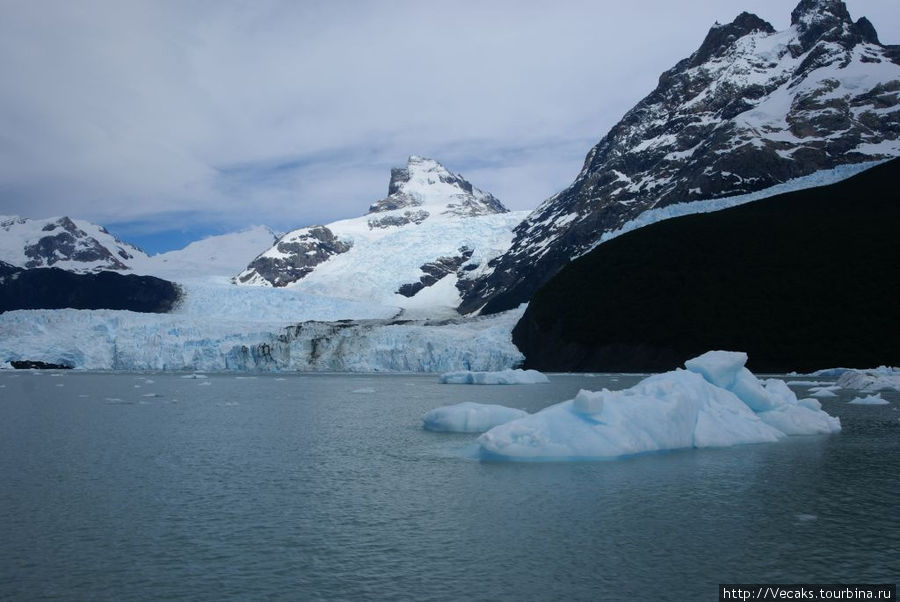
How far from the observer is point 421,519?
11391mm

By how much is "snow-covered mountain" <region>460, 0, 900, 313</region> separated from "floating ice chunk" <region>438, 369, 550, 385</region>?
63269mm

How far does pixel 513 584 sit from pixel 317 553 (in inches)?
110

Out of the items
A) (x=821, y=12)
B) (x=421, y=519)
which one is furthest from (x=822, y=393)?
(x=821, y=12)

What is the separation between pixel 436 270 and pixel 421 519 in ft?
536

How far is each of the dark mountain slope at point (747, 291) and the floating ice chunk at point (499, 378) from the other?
21.5 meters

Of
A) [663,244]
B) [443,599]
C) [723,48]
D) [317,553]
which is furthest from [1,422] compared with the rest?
[723,48]

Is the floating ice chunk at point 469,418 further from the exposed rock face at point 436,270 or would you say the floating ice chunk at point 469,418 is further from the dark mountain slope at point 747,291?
the exposed rock face at point 436,270

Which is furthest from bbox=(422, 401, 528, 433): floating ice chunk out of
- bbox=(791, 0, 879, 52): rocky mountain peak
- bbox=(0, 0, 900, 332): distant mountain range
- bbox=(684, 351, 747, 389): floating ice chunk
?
bbox=(791, 0, 879, 52): rocky mountain peak

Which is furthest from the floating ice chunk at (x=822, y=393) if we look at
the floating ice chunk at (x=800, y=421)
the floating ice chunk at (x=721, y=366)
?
the floating ice chunk at (x=721, y=366)

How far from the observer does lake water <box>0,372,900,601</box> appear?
840 cm

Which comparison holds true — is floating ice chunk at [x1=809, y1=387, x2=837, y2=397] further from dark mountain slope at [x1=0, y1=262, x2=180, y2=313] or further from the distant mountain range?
dark mountain slope at [x1=0, y1=262, x2=180, y2=313]

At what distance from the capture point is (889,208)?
73938mm

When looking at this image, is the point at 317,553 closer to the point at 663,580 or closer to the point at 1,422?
the point at 663,580

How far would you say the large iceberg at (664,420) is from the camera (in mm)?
16812
